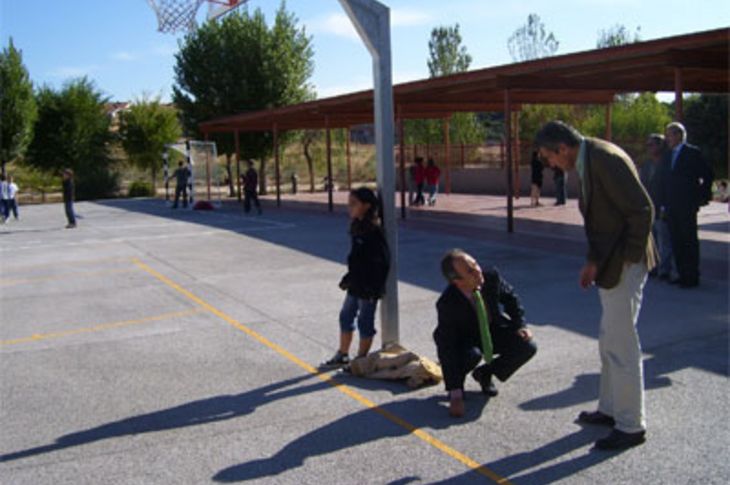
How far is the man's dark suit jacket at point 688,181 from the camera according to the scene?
8.52 meters

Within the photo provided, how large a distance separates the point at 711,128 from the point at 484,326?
2866cm

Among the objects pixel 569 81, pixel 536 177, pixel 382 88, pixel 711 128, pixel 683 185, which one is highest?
pixel 569 81

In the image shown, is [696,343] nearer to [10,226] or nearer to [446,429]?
[446,429]

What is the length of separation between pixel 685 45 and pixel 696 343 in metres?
5.87

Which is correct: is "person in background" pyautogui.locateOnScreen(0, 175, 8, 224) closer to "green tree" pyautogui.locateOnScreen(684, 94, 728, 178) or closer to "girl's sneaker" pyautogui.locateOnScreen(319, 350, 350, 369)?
"girl's sneaker" pyautogui.locateOnScreen(319, 350, 350, 369)

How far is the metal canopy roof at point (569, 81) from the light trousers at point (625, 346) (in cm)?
721

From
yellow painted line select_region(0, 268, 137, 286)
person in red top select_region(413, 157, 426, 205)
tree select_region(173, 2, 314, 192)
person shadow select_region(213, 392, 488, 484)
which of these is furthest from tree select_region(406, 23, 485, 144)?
person shadow select_region(213, 392, 488, 484)

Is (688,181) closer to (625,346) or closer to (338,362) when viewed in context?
(338,362)

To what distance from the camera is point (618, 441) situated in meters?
4.34

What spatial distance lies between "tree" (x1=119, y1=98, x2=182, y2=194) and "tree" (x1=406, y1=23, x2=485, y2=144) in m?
13.6

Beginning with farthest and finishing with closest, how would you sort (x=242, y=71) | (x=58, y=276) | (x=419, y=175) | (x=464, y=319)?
(x=242, y=71), (x=419, y=175), (x=58, y=276), (x=464, y=319)

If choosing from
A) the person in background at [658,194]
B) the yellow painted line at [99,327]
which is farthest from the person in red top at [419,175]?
the yellow painted line at [99,327]

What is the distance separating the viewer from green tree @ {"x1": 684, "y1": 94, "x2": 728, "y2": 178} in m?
29.8

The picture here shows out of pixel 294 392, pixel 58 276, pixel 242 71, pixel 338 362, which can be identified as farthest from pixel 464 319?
pixel 242 71
